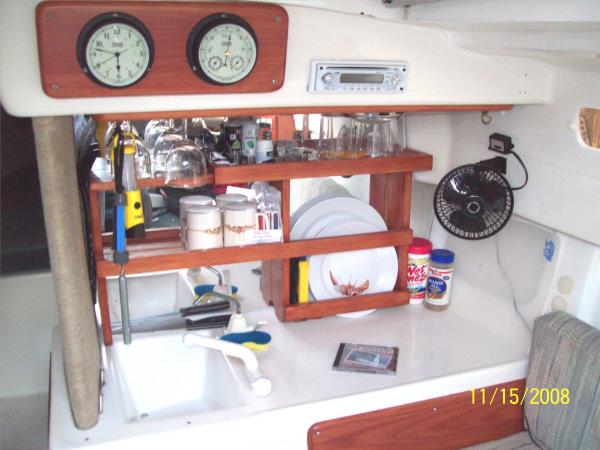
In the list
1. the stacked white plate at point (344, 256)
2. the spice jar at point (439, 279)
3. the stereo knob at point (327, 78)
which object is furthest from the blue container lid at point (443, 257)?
the stereo knob at point (327, 78)

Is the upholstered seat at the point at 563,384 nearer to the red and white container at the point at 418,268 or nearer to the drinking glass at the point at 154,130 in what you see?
the red and white container at the point at 418,268

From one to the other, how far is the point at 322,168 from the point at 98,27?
0.57 metres

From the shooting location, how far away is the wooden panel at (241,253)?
125 cm

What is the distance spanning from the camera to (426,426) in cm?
127

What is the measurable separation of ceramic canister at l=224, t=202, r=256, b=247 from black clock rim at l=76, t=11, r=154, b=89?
403 mm

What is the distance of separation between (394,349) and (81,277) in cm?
71

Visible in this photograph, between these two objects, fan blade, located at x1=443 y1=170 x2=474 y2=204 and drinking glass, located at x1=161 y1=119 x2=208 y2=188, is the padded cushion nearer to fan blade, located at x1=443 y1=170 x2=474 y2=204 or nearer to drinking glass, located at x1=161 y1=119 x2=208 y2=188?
fan blade, located at x1=443 y1=170 x2=474 y2=204

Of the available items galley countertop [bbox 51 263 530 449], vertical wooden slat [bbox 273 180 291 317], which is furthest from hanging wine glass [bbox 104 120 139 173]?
galley countertop [bbox 51 263 530 449]

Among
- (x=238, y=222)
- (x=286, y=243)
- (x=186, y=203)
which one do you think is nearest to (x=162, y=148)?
(x=186, y=203)

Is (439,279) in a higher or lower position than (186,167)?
lower

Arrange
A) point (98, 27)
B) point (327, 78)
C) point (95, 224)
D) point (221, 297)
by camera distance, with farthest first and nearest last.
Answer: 1. point (221, 297)
2. point (95, 224)
3. point (327, 78)
4. point (98, 27)

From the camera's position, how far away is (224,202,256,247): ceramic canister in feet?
4.23

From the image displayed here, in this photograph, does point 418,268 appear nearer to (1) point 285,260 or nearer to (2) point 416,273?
(2) point 416,273

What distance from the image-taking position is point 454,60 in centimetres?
120
